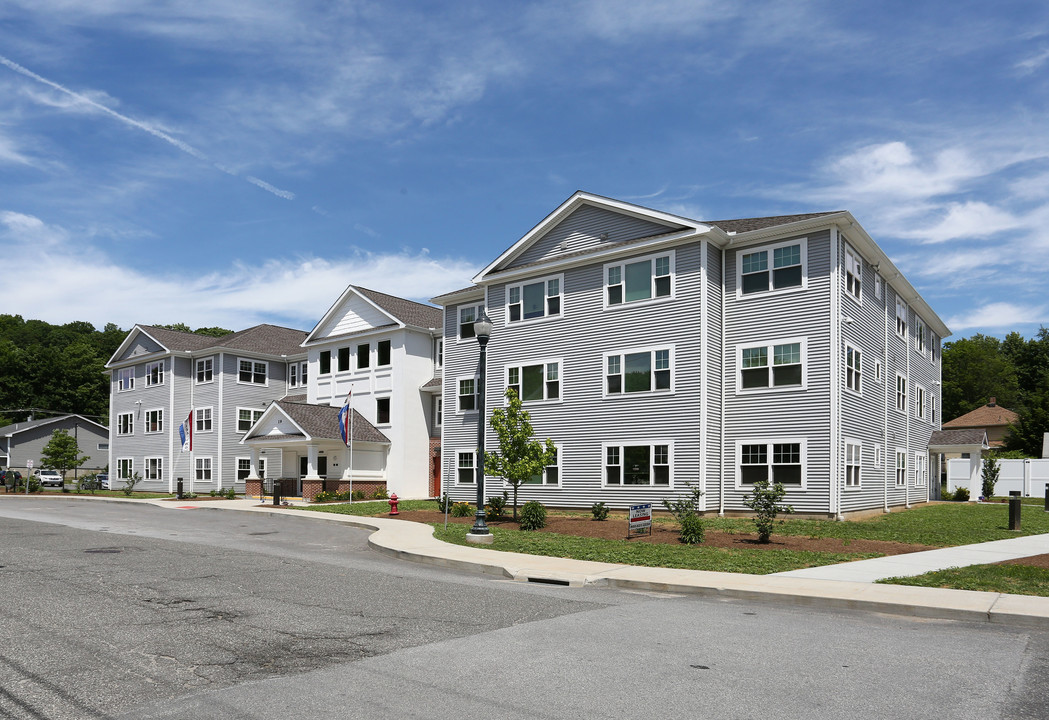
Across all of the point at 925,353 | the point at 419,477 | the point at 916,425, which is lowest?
the point at 419,477

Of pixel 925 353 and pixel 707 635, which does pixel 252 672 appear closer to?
pixel 707 635

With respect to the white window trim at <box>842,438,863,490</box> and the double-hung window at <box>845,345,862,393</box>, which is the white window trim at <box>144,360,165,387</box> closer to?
the double-hung window at <box>845,345,862,393</box>

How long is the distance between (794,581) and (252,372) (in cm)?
4077

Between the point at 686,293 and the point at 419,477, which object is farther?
the point at 419,477

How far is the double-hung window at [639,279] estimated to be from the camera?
27391 millimetres

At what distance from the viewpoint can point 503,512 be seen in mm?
27406

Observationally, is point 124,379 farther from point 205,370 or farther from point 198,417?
point 198,417

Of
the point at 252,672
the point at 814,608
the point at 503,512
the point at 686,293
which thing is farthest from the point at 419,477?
the point at 252,672

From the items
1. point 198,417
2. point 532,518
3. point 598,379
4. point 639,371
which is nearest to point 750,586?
point 532,518

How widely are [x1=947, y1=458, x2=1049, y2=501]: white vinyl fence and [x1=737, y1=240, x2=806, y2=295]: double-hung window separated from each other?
940 inches

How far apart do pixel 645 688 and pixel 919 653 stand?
11.0 ft

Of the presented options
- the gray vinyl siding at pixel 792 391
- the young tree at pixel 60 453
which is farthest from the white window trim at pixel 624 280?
the young tree at pixel 60 453

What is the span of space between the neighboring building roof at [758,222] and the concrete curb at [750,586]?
1475cm

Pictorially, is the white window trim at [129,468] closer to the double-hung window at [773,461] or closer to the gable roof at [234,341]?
the gable roof at [234,341]
